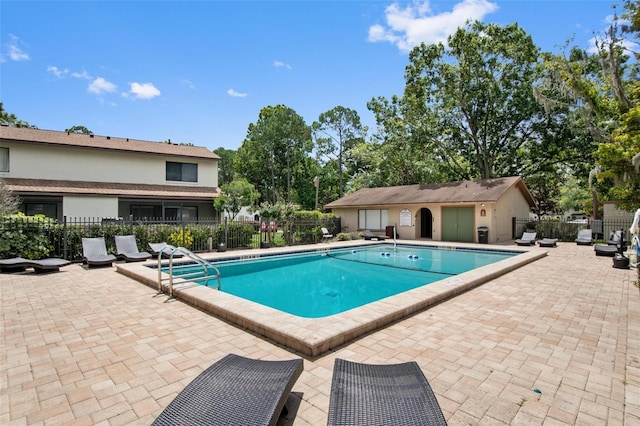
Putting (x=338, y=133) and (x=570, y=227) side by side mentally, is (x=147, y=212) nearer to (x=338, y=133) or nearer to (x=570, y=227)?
(x=338, y=133)

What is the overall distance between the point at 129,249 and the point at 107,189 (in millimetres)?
10450

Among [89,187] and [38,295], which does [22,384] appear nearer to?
[38,295]

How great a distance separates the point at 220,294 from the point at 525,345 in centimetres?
510

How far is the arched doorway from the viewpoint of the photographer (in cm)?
2406

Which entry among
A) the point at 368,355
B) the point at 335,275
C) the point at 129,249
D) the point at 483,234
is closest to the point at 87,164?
the point at 129,249

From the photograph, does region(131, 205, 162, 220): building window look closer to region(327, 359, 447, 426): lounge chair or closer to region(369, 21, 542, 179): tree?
region(369, 21, 542, 179): tree

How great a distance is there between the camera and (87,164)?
1925 cm

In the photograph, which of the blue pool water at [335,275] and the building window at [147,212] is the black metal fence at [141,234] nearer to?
the blue pool water at [335,275]

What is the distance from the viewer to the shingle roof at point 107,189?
17188 millimetres

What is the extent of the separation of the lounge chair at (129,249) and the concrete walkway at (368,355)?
3.80 m

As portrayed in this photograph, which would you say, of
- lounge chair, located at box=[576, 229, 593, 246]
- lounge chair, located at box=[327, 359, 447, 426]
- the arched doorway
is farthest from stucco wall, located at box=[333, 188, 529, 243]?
lounge chair, located at box=[327, 359, 447, 426]

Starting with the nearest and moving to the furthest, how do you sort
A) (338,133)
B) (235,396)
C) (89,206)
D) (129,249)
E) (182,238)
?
(235,396), (129,249), (182,238), (89,206), (338,133)

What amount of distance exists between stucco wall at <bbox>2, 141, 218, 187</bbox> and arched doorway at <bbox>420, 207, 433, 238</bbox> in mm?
16552

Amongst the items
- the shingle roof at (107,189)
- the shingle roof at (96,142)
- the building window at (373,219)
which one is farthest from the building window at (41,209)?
the building window at (373,219)
